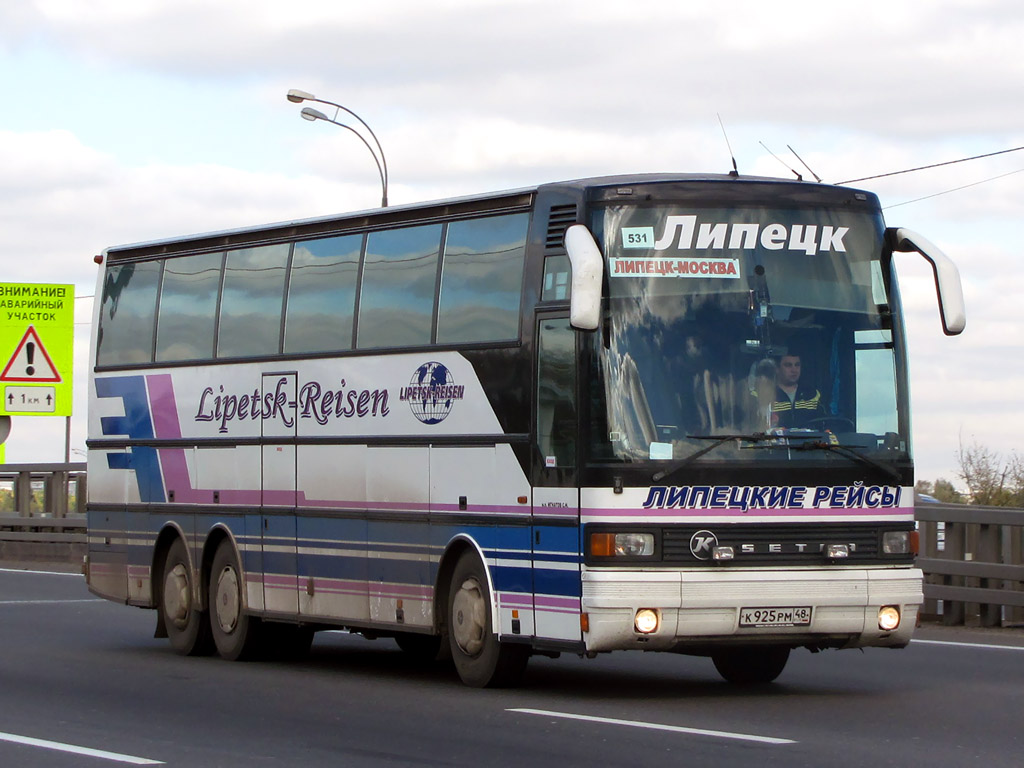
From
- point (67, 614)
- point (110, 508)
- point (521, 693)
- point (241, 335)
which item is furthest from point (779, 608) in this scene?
point (67, 614)

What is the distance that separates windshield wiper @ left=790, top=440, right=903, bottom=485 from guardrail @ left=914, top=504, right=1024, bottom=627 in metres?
5.71

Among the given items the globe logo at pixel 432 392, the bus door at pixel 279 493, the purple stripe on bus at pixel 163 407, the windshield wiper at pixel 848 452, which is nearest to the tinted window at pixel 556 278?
the globe logo at pixel 432 392

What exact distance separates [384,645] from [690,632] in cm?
684

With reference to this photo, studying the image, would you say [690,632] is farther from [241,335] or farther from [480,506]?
[241,335]

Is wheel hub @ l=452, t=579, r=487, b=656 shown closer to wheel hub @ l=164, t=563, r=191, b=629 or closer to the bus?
the bus

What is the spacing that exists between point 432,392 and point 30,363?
2208 centimetres

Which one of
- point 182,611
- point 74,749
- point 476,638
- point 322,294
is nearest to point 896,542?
point 476,638

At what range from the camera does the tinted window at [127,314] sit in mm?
18953

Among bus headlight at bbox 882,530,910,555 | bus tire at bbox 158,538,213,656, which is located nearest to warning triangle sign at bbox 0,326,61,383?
bus tire at bbox 158,538,213,656

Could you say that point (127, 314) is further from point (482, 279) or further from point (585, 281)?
point (585, 281)

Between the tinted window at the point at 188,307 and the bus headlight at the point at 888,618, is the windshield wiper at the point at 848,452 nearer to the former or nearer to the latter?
the bus headlight at the point at 888,618

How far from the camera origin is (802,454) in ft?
43.4

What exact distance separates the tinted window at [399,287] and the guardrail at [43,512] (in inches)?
670

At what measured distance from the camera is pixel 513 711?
12703 millimetres
